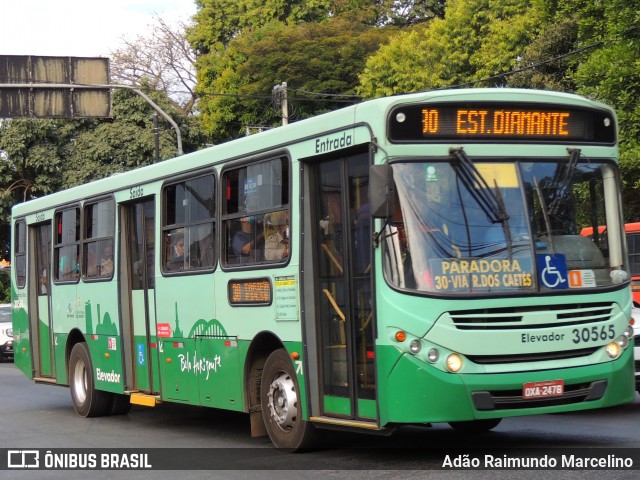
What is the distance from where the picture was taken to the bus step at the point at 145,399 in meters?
13.8

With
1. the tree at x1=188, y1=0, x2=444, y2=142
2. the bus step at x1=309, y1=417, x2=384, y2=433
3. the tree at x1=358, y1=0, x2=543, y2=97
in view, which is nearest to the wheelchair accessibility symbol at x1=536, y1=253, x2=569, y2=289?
the bus step at x1=309, y1=417, x2=384, y2=433

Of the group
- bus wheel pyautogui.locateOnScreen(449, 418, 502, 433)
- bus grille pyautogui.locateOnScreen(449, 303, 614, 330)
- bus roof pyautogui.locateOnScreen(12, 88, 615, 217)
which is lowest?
bus wheel pyautogui.locateOnScreen(449, 418, 502, 433)

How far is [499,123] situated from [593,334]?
1.96 m

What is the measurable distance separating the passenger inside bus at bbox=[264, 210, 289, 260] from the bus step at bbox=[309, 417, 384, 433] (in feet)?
5.25

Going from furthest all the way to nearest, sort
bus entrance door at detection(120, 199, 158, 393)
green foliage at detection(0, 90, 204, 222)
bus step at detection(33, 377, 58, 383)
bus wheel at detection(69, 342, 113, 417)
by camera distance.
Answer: green foliage at detection(0, 90, 204, 222), bus step at detection(33, 377, 58, 383), bus wheel at detection(69, 342, 113, 417), bus entrance door at detection(120, 199, 158, 393)

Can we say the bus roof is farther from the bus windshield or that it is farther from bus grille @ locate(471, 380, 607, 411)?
bus grille @ locate(471, 380, 607, 411)

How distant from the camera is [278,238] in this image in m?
10.9

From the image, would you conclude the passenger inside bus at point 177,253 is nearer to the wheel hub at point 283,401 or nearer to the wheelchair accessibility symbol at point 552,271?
the wheel hub at point 283,401

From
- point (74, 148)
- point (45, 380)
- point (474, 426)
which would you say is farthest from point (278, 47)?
point (474, 426)

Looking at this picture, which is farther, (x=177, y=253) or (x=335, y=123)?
(x=177, y=253)

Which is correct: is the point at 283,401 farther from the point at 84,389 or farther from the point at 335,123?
the point at 84,389

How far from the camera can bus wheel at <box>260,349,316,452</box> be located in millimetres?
10594

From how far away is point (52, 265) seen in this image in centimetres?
1712

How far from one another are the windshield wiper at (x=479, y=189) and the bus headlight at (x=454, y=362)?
1.11 meters
